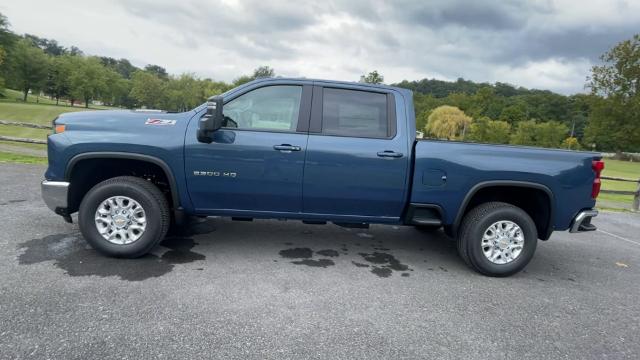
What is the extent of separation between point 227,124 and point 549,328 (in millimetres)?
3414

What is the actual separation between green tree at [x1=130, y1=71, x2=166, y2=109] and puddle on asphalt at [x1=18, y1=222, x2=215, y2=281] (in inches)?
2792

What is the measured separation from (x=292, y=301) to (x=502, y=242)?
7.77 feet

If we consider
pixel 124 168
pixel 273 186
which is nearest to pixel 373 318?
pixel 273 186

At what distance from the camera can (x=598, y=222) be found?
752 cm

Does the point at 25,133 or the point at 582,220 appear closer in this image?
the point at 582,220

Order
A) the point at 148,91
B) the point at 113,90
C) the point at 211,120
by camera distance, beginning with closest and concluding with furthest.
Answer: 1. the point at 211,120
2. the point at 148,91
3. the point at 113,90

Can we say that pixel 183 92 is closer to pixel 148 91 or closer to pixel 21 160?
pixel 148 91

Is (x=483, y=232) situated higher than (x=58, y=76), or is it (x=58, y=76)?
(x=58, y=76)

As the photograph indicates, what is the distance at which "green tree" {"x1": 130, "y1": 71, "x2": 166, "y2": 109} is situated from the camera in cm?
6750

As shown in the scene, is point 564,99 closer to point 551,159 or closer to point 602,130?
point 602,130

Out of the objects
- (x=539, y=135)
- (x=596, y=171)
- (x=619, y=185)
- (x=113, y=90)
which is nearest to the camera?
(x=596, y=171)

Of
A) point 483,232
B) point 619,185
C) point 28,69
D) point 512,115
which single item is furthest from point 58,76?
point 512,115

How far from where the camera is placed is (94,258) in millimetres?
3801

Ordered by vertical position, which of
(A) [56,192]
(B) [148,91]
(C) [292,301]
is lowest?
(C) [292,301]
